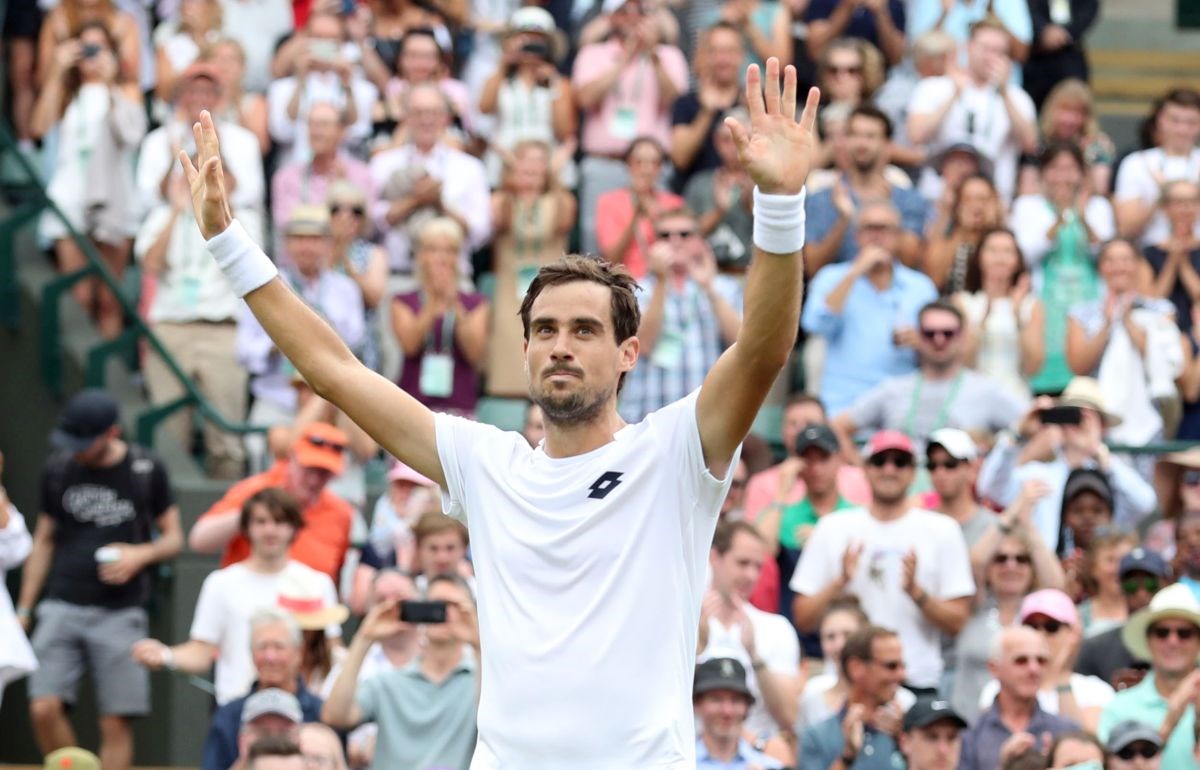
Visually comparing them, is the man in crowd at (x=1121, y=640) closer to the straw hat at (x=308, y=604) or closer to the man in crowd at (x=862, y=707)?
the man in crowd at (x=862, y=707)

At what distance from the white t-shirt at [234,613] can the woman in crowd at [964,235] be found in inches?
159

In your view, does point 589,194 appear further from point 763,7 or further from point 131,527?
point 131,527

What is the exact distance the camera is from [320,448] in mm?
11562

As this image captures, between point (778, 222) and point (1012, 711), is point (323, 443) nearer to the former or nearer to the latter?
point (1012, 711)

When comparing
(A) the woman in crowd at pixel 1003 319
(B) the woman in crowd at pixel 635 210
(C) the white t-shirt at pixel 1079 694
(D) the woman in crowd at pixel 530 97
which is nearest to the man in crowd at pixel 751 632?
(C) the white t-shirt at pixel 1079 694

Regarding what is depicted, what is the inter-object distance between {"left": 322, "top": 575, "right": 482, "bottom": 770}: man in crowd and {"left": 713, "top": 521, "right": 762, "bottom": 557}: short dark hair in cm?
119

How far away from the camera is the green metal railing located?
516 inches

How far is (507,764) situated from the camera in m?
5.24

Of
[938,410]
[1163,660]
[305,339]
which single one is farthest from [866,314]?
[305,339]

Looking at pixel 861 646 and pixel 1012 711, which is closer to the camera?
pixel 1012 711

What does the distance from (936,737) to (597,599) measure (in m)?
4.32

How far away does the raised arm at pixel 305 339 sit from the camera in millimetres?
5613

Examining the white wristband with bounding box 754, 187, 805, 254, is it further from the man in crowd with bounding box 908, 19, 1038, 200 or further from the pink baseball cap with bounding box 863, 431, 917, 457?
the man in crowd with bounding box 908, 19, 1038, 200

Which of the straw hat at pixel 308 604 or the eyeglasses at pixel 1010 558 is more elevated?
the eyeglasses at pixel 1010 558
